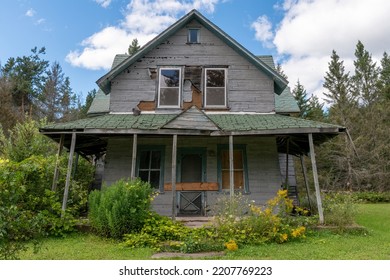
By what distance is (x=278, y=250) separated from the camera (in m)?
6.96

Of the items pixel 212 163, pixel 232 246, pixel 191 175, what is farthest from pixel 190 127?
pixel 232 246

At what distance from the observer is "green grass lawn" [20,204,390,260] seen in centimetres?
645

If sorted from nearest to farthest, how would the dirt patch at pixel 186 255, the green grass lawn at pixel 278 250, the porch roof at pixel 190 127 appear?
the green grass lawn at pixel 278 250
the dirt patch at pixel 186 255
the porch roof at pixel 190 127

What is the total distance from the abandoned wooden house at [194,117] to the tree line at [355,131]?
1757 centimetres

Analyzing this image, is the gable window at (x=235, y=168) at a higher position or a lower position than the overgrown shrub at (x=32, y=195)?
higher

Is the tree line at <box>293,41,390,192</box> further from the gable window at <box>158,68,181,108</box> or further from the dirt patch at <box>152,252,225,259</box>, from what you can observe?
the dirt patch at <box>152,252,225,259</box>

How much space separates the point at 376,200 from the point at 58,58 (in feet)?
129

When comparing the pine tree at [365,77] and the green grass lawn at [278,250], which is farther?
the pine tree at [365,77]

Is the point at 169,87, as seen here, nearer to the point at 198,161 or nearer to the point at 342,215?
the point at 198,161

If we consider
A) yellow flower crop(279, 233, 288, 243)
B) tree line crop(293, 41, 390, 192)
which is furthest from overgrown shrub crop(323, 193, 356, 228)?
tree line crop(293, 41, 390, 192)

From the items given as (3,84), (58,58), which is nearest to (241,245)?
(3,84)

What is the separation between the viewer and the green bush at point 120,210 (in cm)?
799

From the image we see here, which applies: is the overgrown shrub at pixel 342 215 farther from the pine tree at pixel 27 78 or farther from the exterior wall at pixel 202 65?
the pine tree at pixel 27 78

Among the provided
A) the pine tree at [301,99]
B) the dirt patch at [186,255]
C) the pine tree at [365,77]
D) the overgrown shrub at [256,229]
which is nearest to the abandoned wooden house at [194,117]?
the overgrown shrub at [256,229]
